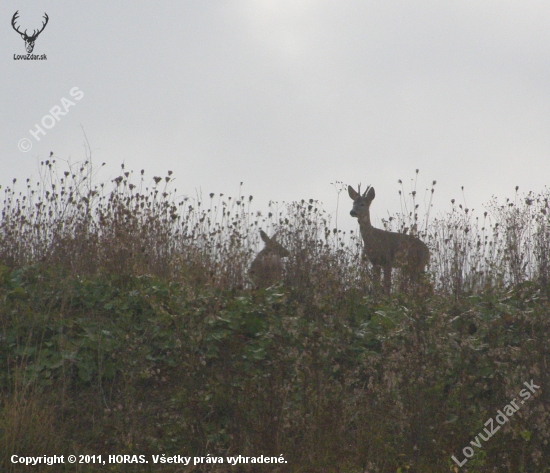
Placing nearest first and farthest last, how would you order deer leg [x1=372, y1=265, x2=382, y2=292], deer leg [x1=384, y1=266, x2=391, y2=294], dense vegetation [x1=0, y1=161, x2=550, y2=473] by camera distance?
dense vegetation [x1=0, y1=161, x2=550, y2=473]
deer leg [x1=372, y1=265, x2=382, y2=292]
deer leg [x1=384, y1=266, x2=391, y2=294]

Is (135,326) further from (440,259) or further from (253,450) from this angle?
(440,259)

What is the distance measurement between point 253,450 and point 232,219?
4.82m

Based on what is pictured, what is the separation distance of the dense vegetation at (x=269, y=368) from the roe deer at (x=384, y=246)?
1.34 feet

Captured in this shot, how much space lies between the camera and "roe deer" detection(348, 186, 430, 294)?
7.77 m

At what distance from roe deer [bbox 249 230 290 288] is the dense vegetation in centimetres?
22

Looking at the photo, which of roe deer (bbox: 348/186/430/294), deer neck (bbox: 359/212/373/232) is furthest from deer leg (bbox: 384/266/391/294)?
deer neck (bbox: 359/212/373/232)

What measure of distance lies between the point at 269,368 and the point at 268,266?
2617mm

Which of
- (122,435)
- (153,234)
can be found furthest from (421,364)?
(153,234)

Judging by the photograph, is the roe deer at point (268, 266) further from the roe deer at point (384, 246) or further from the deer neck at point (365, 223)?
the deer neck at point (365, 223)

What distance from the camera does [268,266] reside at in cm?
777

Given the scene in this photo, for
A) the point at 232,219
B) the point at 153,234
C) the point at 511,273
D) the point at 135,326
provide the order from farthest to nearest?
the point at 232,219
the point at 153,234
the point at 511,273
the point at 135,326

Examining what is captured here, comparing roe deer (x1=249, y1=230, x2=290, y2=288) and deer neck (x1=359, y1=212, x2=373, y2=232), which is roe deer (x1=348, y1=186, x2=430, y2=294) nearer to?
deer neck (x1=359, y1=212, x2=373, y2=232)

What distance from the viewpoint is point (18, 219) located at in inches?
340

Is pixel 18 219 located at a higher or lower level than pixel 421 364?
higher
